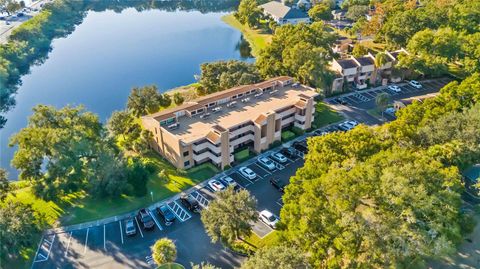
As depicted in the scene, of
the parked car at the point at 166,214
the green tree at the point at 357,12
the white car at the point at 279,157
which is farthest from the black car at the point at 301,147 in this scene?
the green tree at the point at 357,12

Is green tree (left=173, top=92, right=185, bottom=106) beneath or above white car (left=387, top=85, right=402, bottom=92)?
above

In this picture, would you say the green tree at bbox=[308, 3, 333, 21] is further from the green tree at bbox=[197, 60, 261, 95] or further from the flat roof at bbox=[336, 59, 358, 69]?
the green tree at bbox=[197, 60, 261, 95]

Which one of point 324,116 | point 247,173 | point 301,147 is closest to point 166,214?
point 247,173

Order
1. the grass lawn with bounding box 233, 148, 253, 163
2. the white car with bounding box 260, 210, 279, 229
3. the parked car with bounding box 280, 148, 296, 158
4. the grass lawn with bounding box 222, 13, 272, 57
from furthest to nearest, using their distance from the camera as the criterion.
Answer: the grass lawn with bounding box 222, 13, 272, 57
the parked car with bounding box 280, 148, 296, 158
the grass lawn with bounding box 233, 148, 253, 163
the white car with bounding box 260, 210, 279, 229

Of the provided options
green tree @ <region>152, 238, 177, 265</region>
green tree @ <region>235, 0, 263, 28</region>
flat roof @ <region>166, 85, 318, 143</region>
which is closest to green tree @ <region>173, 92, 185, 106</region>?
flat roof @ <region>166, 85, 318, 143</region>

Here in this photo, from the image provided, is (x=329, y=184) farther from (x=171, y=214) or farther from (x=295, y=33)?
(x=295, y=33)

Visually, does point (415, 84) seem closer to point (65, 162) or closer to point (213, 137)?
point (213, 137)

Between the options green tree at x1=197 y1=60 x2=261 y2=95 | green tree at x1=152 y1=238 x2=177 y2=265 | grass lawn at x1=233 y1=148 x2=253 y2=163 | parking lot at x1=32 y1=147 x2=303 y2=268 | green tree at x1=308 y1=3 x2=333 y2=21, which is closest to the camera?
green tree at x1=152 y1=238 x2=177 y2=265
